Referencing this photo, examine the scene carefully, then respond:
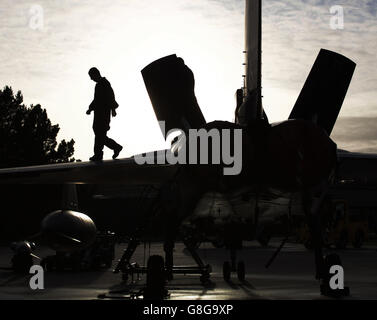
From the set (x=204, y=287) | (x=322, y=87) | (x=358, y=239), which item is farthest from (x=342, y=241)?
(x=322, y=87)

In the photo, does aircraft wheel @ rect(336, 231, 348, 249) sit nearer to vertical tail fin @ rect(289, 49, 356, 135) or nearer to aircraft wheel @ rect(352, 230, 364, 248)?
aircraft wheel @ rect(352, 230, 364, 248)

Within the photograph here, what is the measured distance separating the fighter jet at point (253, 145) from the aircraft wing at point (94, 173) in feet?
0.14

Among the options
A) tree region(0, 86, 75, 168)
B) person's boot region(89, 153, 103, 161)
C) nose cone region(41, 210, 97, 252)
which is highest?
tree region(0, 86, 75, 168)

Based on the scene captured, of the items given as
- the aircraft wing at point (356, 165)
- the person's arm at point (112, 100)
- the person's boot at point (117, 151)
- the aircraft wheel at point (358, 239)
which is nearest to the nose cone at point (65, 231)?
the person's boot at point (117, 151)

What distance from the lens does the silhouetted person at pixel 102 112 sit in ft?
39.1

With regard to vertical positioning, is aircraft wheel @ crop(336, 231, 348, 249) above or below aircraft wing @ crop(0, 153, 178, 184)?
below

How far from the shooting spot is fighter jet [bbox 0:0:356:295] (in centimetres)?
886

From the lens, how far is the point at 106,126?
11984 mm

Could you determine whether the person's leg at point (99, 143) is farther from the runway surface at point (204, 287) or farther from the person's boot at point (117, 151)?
the runway surface at point (204, 287)

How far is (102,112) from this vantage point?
11930 mm

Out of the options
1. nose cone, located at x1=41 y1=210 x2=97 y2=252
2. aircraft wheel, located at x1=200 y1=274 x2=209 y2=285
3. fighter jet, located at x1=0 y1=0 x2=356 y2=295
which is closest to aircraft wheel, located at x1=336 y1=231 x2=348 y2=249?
aircraft wheel, located at x1=200 y1=274 x2=209 y2=285

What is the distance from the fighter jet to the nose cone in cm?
171

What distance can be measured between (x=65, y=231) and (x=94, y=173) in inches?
56.4
